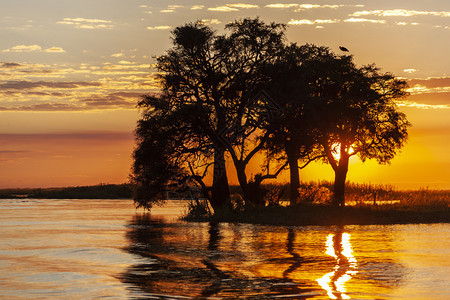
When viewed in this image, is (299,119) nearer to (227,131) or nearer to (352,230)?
(227,131)

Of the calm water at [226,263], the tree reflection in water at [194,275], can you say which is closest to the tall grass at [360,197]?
the calm water at [226,263]

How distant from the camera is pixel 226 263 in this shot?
2214cm

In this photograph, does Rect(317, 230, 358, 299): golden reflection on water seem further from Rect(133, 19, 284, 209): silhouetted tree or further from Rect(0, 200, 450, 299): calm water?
Rect(133, 19, 284, 209): silhouetted tree

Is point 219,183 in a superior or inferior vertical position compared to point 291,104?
inferior

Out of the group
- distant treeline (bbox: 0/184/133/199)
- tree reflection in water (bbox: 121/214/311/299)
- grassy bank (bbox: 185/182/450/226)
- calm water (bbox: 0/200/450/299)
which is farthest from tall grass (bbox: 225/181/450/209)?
distant treeline (bbox: 0/184/133/199)

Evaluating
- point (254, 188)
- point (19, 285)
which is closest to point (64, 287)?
point (19, 285)

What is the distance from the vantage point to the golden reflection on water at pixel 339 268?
1625 cm

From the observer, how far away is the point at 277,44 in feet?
170

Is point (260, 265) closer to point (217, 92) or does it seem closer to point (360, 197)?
point (217, 92)

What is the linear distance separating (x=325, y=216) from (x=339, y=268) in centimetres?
2319

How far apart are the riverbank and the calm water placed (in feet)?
16.1

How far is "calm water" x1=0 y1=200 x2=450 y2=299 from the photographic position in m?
16.3

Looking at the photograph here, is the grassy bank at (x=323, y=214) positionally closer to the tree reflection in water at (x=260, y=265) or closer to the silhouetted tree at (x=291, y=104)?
the silhouetted tree at (x=291, y=104)

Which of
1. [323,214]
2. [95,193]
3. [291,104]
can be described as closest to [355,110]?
[291,104]
